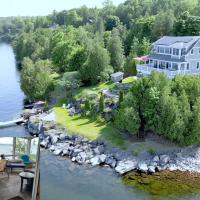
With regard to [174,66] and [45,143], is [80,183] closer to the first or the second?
[45,143]

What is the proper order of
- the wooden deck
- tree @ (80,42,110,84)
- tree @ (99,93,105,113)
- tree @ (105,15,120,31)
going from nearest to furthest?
the wooden deck, tree @ (99,93,105,113), tree @ (80,42,110,84), tree @ (105,15,120,31)

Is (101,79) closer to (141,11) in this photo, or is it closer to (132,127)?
(132,127)

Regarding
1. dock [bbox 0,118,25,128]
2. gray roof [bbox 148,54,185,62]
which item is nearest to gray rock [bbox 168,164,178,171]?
gray roof [bbox 148,54,185,62]

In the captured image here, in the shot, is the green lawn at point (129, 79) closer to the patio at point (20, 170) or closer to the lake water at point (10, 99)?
the lake water at point (10, 99)

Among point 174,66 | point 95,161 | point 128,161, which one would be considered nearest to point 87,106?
point 95,161

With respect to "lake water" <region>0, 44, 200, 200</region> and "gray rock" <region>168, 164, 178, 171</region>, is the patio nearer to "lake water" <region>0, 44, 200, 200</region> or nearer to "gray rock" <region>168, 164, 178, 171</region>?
"lake water" <region>0, 44, 200, 200</region>

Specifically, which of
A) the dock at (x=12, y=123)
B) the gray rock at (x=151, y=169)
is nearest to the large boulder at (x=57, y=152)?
the gray rock at (x=151, y=169)
